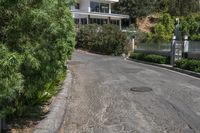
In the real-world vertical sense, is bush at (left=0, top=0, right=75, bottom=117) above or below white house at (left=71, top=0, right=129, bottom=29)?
below

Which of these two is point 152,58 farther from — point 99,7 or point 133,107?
point 99,7

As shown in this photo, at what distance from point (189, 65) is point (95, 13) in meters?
39.0

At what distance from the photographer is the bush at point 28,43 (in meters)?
6.52

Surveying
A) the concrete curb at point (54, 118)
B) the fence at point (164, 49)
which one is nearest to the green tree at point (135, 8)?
the fence at point (164, 49)

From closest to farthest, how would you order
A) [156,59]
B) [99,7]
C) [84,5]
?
[156,59] < [84,5] < [99,7]

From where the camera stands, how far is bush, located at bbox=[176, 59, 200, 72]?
2195 centimetres

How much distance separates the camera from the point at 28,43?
24.4 feet

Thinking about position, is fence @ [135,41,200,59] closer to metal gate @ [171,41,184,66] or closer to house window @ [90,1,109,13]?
metal gate @ [171,41,184,66]


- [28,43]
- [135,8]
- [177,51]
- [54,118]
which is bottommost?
[54,118]

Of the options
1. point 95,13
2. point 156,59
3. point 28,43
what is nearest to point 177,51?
point 156,59

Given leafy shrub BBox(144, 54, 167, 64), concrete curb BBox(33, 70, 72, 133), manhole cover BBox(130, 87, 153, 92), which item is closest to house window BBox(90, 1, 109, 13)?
leafy shrub BBox(144, 54, 167, 64)

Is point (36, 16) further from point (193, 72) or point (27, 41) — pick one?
point (193, 72)

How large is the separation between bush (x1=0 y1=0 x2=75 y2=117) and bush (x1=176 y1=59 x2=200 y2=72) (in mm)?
14620

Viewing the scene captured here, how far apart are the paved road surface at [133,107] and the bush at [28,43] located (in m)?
1.78
